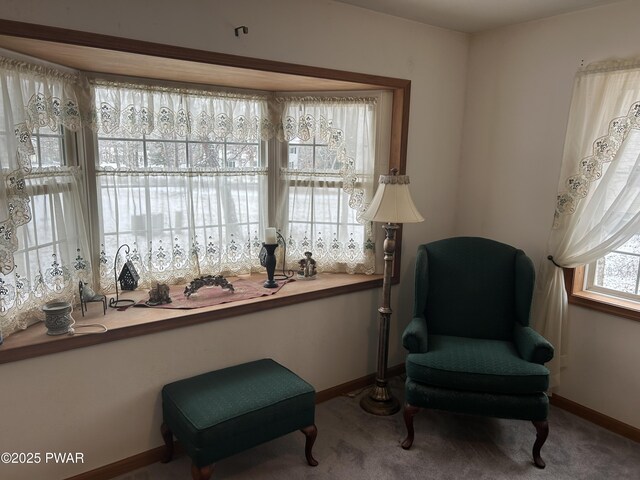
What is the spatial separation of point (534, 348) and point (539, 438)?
0.46 meters

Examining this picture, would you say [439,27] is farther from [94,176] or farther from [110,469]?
[110,469]

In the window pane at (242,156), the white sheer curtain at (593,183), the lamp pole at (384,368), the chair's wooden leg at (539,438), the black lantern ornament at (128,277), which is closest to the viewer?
the chair's wooden leg at (539,438)

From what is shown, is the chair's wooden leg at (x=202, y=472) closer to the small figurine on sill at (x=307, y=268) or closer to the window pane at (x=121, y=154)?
the small figurine on sill at (x=307, y=268)

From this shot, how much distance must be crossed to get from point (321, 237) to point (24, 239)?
5.93 feet

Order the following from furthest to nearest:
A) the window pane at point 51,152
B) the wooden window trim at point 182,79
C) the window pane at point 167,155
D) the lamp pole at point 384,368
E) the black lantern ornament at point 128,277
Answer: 1. the lamp pole at point 384,368
2. the window pane at point 167,155
3. the black lantern ornament at point 128,277
4. the window pane at point 51,152
5. the wooden window trim at point 182,79

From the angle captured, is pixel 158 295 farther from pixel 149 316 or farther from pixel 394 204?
pixel 394 204

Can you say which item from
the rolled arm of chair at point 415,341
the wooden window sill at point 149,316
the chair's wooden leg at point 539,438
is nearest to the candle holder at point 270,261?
the wooden window sill at point 149,316

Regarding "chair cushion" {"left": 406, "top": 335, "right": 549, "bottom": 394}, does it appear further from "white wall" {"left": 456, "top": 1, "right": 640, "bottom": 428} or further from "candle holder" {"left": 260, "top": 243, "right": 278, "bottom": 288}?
"candle holder" {"left": 260, "top": 243, "right": 278, "bottom": 288}

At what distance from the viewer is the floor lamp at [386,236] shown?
276cm

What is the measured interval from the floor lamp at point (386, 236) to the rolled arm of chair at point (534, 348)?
79 cm

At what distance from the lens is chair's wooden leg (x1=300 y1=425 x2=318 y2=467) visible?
2430mm

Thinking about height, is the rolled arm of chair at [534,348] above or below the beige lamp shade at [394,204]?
below

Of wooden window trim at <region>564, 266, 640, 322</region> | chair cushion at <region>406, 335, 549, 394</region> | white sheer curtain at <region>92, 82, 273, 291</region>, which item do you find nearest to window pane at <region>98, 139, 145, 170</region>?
white sheer curtain at <region>92, 82, 273, 291</region>

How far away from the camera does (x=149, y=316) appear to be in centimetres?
244
